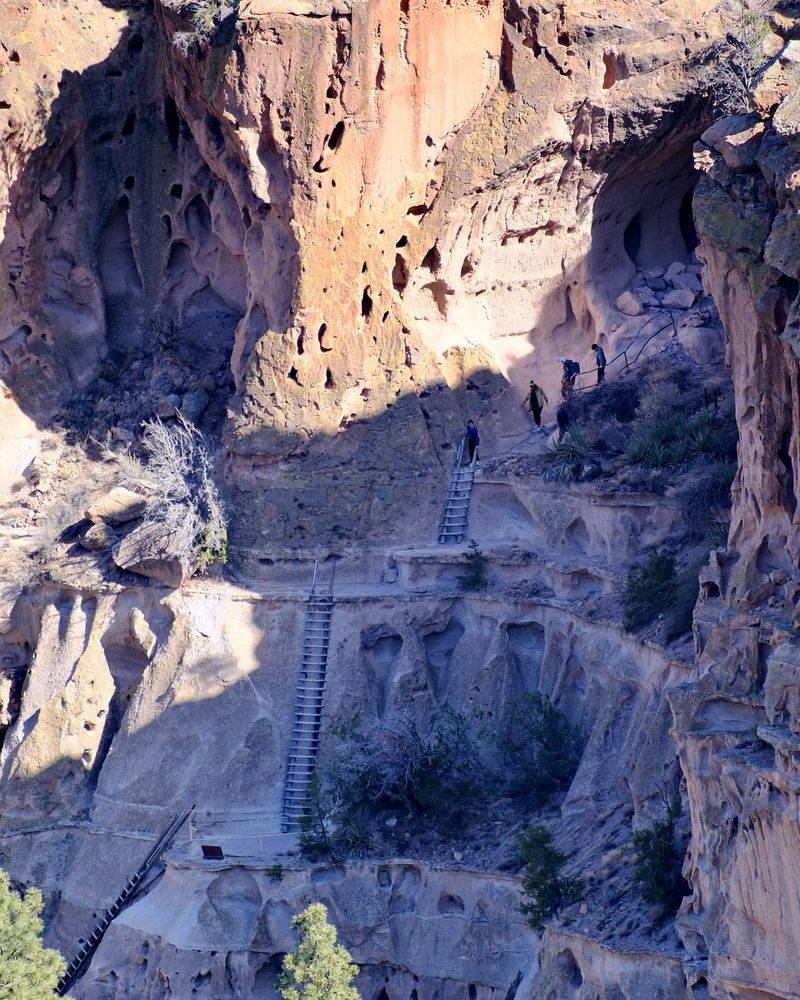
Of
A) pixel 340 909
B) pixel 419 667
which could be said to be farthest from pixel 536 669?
pixel 340 909

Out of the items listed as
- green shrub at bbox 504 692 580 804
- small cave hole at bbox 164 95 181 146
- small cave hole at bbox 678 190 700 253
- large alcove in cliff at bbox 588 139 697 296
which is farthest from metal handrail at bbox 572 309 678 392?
small cave hole at bbox 164 95 181 146

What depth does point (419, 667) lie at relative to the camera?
33.7m

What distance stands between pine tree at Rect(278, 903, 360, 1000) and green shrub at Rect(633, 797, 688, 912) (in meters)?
4.24

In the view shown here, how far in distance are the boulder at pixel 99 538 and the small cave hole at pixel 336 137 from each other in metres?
8.10

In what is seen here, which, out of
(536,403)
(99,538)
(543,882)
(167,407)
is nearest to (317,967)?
(543,882)

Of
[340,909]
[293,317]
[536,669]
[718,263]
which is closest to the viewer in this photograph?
[718,263]

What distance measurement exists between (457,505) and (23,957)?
12072 mm

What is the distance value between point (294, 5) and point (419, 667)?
1170 cm

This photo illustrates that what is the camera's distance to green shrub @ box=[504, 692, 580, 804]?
30.9m

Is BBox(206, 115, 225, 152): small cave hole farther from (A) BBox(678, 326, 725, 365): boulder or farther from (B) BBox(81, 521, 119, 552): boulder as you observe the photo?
(A) BBox(678, 326, 725, 365): boulder

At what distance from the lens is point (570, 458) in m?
34.2

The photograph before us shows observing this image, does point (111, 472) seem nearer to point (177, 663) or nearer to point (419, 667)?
point (177, 663)

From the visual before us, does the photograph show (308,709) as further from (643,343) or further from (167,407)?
(643,343)

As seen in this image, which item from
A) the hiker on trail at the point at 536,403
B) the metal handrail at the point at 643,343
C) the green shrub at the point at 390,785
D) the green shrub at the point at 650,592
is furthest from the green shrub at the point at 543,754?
the metal handrail at the point at 643,343
